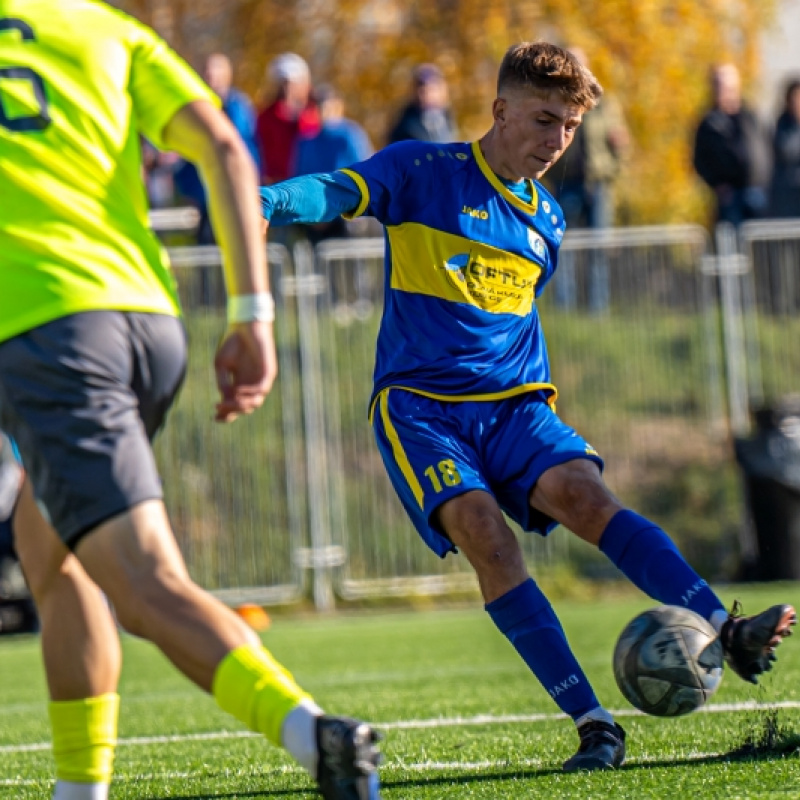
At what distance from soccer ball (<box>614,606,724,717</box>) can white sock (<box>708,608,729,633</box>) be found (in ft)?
0.15

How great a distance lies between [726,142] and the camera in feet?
48.7

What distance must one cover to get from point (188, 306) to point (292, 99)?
2.39m

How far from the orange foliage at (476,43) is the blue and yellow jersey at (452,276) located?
728 inches

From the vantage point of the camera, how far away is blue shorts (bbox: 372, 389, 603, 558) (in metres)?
5.28

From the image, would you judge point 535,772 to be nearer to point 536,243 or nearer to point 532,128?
point 536,243

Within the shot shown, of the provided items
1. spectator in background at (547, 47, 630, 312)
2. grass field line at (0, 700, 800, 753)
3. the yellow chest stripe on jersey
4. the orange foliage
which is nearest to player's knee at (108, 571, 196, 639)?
the yellow chest stripe on jersey

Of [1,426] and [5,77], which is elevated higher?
[5,77]

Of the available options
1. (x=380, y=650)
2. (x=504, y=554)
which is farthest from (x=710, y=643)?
(x=380, y=650)

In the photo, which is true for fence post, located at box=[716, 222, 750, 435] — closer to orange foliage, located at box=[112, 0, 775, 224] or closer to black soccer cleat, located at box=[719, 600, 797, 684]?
black soccer cleat, located at box=[719, 600, 797, 684]

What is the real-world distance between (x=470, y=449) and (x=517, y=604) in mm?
581

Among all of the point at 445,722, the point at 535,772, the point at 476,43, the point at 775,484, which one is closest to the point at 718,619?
the point at 535,772

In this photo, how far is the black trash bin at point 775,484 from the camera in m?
12.9

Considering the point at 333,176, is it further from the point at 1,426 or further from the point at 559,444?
the point at 1,426

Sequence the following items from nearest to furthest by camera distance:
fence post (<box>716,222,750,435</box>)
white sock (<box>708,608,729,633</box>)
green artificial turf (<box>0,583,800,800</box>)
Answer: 1. green artificial turf (<box>0,583,800,800</box>)
2. white sock (<box>708,608,729,633</box>)
3. fence post (<box>716,222,750,435</box>)
